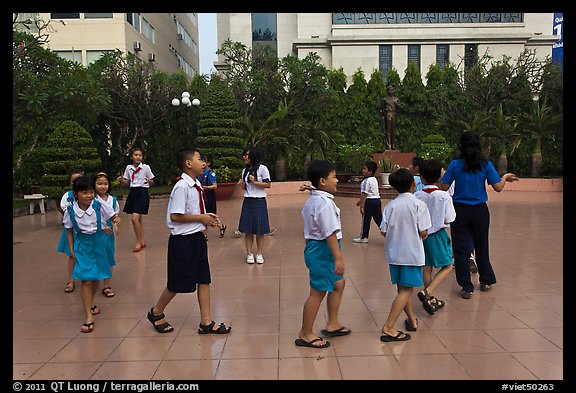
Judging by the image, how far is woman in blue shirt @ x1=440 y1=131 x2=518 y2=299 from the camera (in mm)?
4727

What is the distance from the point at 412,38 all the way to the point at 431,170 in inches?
1032

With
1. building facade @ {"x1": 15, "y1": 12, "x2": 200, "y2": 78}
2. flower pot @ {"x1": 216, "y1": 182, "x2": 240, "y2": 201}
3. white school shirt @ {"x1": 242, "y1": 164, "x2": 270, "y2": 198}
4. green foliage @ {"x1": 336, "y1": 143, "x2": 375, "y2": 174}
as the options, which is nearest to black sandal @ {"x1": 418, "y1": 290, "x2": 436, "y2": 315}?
white school shirt @ {"x1": 242, "y1": 164, "x2": 270, "y2": 198}

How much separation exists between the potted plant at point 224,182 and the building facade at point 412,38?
50.9ft

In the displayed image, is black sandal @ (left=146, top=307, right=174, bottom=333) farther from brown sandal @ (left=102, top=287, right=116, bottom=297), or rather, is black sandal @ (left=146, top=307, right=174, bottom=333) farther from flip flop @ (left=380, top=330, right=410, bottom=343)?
flip flop @ (left=380, top=330, right=410, bottom=343)

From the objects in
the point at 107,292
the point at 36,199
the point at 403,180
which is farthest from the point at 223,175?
the point at 403,180

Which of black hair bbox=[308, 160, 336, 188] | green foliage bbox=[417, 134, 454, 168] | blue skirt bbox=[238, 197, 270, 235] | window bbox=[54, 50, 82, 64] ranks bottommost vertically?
blue skirt bbox=[238, 197, 270, 235]

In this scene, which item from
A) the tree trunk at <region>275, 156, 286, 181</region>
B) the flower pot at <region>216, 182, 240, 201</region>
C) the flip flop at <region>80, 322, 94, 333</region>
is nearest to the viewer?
the flip flop at <region>80, 322, 94, 333</region>

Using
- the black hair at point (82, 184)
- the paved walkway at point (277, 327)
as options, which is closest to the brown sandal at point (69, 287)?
the paved walkway at point (277, 327)

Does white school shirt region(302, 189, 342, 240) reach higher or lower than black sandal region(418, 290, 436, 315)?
higher

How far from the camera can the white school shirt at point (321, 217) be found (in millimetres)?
3375

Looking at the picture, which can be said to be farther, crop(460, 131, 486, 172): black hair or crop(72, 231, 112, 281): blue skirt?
crop(460, 131, 486, 172): black hair

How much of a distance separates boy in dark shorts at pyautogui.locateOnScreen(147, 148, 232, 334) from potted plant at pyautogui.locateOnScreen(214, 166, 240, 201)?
11.0 meters

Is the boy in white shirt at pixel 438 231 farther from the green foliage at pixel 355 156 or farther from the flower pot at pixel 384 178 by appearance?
the green foliage at pixel 355 156
